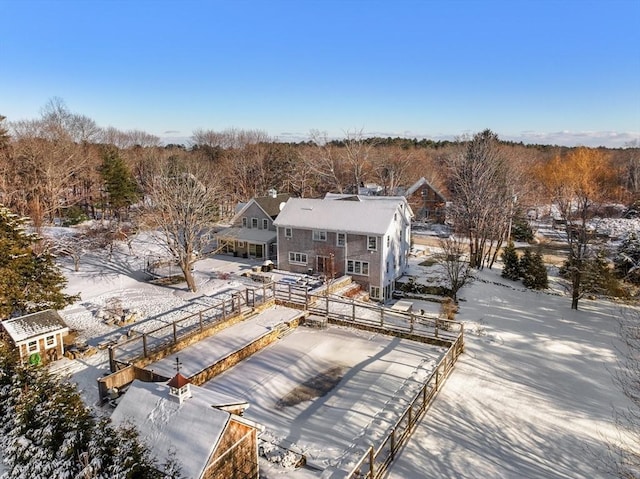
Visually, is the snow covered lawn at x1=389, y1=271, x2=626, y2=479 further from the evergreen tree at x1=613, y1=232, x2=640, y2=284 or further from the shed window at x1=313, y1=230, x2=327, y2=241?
the shed window at x1=313, y1=230, x2=327, y2=241

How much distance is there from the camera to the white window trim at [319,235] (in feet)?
93.6

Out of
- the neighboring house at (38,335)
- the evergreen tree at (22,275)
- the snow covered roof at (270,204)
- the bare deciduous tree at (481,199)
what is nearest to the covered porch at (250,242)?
the snow covered roof at (270,204)

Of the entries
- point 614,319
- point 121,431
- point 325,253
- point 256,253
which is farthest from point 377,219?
point 121,431

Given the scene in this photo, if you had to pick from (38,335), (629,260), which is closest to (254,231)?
(38,335)

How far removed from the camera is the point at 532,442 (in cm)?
1117

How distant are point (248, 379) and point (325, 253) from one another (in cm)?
1515

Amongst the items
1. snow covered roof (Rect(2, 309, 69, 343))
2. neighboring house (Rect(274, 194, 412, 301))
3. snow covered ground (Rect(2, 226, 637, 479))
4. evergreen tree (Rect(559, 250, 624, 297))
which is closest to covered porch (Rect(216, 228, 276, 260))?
neighboring house (Rect(274, 194, 412, 301))

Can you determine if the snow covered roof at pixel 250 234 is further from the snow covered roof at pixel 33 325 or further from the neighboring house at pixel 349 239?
the snow covered roof at pixel 33 325

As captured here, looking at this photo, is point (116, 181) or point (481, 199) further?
point (116, 181)

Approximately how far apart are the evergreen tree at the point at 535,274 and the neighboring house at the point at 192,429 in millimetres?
25666

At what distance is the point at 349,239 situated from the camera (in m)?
27.6

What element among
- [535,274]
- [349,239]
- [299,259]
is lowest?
[535,274]

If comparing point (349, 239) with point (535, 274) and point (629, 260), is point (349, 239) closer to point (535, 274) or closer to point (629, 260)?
point (535, 274)

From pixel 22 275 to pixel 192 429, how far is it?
13.1 metres
